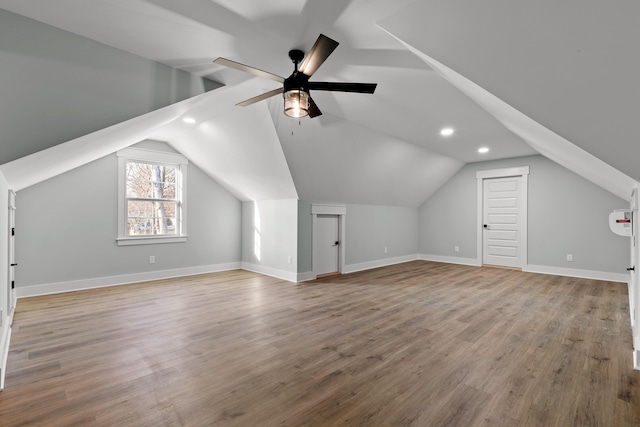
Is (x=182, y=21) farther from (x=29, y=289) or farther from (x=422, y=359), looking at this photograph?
(x=29, y=289)

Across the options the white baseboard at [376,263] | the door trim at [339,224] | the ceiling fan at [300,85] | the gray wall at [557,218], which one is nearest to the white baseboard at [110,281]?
the door trim at [339,224]

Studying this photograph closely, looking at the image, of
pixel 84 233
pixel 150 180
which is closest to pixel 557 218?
pixel 150 180

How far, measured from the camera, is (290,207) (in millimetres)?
5621

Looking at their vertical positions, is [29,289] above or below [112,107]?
below

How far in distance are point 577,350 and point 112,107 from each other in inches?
178

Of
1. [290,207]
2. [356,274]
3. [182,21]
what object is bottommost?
[356,274]

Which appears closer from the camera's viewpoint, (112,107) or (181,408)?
(181,408)

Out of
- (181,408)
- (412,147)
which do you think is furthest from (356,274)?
(181,408)

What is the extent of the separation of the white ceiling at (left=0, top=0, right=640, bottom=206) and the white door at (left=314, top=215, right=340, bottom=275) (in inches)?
63.9

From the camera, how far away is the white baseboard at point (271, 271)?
5.50 m

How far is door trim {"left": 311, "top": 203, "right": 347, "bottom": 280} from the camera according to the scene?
5.68m

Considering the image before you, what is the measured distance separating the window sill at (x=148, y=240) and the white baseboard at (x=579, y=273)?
716 cm

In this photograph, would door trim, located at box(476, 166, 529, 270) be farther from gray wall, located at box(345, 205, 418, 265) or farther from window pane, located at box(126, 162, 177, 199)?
window pane, located at box(126, 162, 177, 199)

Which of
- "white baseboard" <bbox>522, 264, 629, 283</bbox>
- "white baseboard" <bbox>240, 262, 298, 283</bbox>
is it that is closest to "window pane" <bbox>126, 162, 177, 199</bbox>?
"white baseboard" <bbox>240, 262, 298, 283</bbox>
